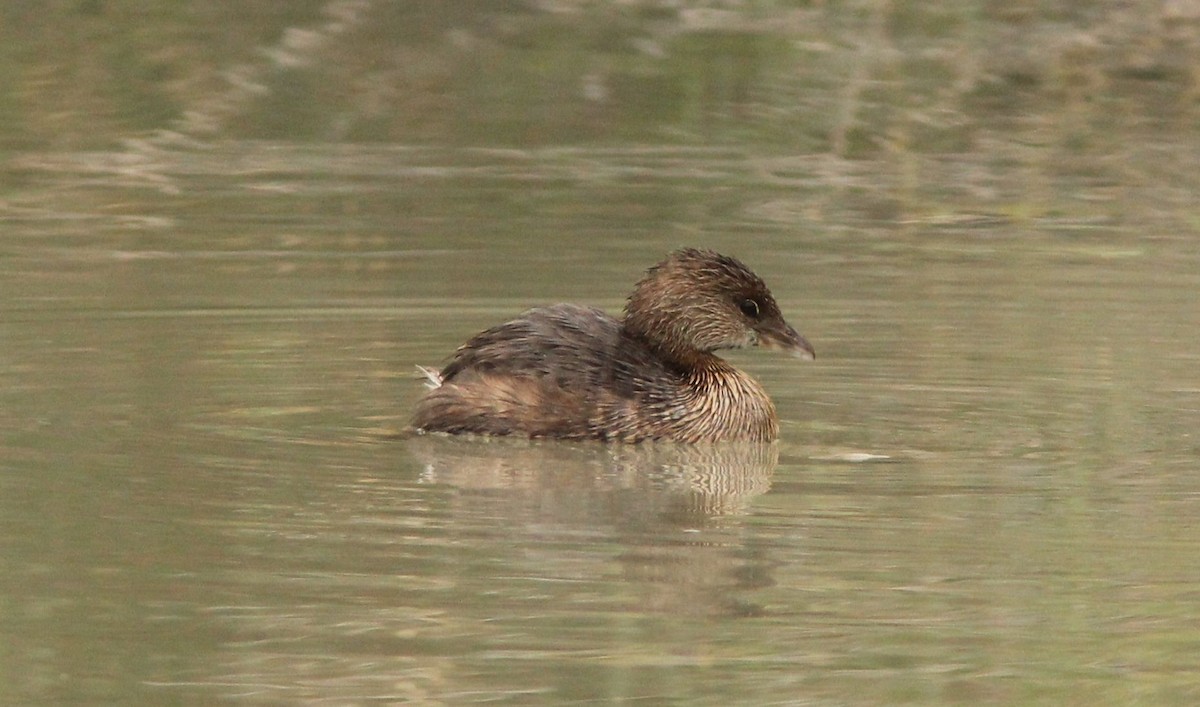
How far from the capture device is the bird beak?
412 inches

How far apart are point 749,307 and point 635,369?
1.96 feet

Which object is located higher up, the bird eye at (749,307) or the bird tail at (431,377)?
the bird eye at (749,307)

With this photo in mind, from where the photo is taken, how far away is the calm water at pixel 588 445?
6777mm

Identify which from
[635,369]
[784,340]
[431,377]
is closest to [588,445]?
[635,369]

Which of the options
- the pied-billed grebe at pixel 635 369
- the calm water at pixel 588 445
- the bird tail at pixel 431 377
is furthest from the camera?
the bird tail at pixel 431 377

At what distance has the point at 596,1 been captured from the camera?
861 inches

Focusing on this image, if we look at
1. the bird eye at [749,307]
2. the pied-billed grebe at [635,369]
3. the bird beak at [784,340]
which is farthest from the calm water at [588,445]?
the bird eye at [749,307]

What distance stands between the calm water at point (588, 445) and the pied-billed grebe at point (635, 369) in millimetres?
121

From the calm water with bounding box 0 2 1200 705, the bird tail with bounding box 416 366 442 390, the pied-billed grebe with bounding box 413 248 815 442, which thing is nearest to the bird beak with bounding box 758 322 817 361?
the pied-billed grebe with bounding box 413 248 815 442

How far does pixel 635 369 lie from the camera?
33.4 ft

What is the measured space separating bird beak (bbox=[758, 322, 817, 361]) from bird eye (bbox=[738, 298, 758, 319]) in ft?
0.27

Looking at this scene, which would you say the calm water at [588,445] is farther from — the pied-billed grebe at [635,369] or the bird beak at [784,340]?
the bird beak at [784,340]

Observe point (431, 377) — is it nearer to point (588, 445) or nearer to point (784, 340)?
point (588, 445)

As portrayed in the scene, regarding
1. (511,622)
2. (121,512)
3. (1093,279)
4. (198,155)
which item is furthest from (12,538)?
(198,155)
